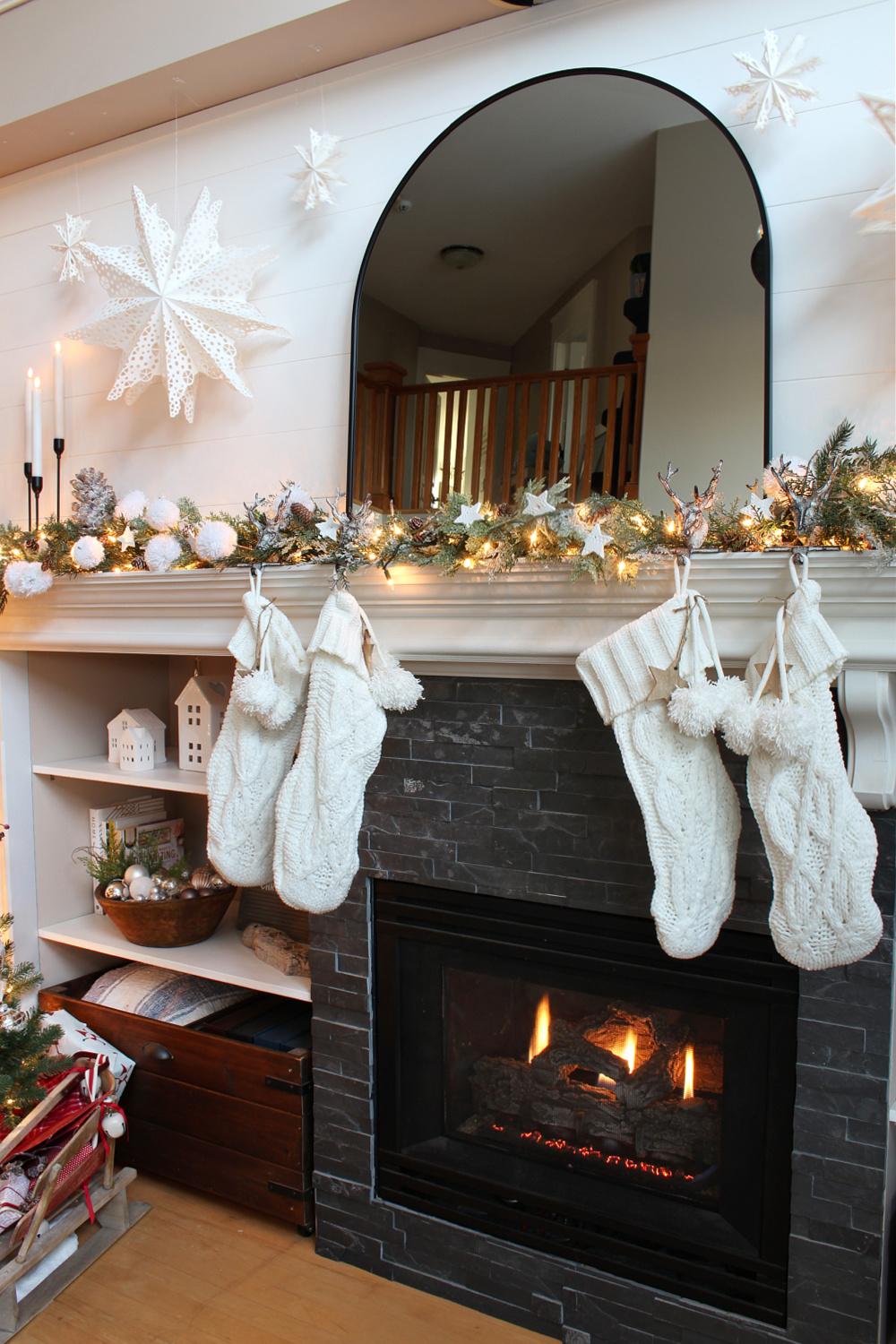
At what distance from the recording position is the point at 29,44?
191 centimetres

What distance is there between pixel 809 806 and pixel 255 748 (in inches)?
Answer: 37.5

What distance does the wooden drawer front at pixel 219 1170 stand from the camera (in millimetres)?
1828

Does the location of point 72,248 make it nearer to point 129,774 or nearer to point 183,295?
point 183,295

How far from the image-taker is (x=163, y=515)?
176 centimetres

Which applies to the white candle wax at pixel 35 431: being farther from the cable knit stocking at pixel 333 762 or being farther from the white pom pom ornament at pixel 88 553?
the cable knit stocking at pixel 333 762

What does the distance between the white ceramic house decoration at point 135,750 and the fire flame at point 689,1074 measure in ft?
4.56

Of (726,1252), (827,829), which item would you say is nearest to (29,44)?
(827,829)

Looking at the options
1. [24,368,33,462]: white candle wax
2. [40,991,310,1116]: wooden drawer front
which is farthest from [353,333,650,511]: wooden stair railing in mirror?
[40,991,310,1116]: wooden drawer front

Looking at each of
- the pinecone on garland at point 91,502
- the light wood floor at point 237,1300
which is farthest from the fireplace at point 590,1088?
the pinecone on garland at point 91,502

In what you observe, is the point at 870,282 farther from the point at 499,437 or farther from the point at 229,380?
the point at 229,380

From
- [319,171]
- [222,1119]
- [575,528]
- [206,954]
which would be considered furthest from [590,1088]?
[319,171]

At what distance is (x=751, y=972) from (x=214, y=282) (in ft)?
5.50

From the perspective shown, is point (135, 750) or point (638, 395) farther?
point (135, 750)

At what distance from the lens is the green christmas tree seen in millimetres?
1688
